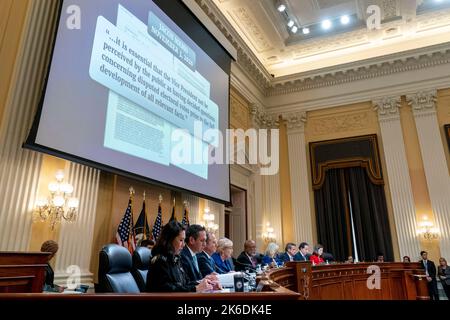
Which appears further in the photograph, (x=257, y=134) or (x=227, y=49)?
(x=257, y=134)

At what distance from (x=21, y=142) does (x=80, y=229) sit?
120 centimetres

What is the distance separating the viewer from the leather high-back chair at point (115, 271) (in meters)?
2.08

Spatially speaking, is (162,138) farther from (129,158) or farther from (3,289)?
(3,289)

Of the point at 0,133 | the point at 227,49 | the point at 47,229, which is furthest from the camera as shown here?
the point at 227,49

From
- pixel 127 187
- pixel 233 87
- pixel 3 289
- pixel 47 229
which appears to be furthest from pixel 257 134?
pixel 3 289

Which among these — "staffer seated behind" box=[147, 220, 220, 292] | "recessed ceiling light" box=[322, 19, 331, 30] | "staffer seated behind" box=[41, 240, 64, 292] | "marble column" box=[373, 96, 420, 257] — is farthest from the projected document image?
"marble column" box=[373, 96, 420, 257]

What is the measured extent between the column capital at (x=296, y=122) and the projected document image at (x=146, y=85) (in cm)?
502

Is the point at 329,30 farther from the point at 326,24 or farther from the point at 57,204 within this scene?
the point at 57,204

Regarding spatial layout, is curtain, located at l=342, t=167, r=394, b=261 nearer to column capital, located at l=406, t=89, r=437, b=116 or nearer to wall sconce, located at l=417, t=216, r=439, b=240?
wall sconce, located at l=417, t=216, r=439, b=240

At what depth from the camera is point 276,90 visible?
10164 millimetres

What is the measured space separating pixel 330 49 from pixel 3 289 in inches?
379

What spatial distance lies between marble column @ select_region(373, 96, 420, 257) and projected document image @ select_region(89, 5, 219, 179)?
Answer: 549 centimetres

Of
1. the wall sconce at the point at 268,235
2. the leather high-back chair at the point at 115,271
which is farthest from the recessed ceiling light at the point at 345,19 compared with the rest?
the leather high-back chair at the point at 115,271

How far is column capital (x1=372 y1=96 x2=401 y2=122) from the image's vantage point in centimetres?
880
